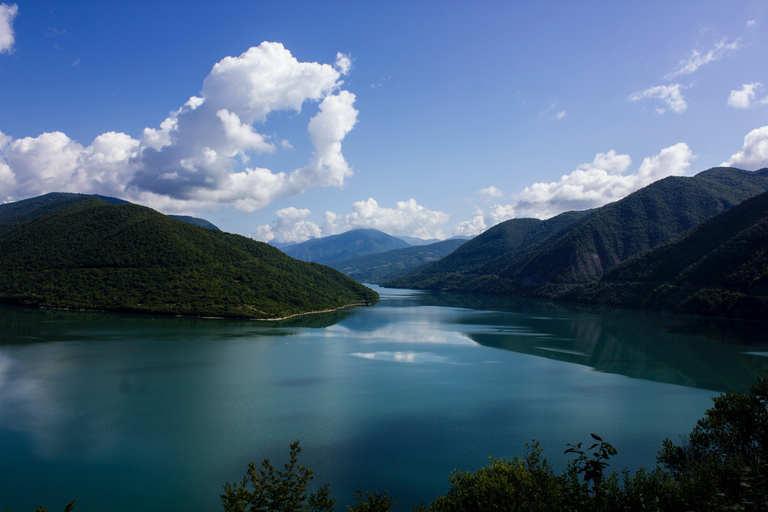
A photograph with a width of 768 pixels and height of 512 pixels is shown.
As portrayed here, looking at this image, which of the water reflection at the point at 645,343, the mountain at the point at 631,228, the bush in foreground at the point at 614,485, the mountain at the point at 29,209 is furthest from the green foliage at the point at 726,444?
the mountain at the point at 29,209

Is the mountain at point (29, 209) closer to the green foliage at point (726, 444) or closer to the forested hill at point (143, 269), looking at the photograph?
the forested hill at point (143, 269)

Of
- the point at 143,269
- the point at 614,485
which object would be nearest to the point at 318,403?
the point at 614,485

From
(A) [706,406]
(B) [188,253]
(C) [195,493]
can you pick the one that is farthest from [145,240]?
(A) [706,406]

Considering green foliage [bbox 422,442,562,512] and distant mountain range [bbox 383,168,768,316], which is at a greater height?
distant mountain range [bbox 383,168,768,316]

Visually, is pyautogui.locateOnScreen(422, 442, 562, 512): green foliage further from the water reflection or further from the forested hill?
the forested hill

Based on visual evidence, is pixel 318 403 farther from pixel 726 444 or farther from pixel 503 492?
pixel 726 444

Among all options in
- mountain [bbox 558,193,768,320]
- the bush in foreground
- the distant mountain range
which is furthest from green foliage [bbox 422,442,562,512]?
the distant mountain range
